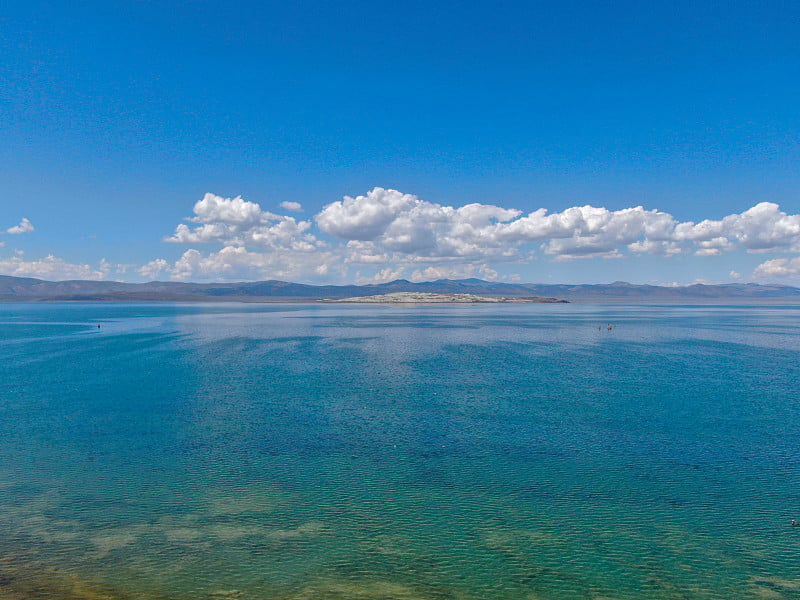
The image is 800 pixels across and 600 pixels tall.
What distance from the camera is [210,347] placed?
8550 centimetres

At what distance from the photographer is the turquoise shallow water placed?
18.0m

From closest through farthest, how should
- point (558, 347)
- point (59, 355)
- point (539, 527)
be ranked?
1. point (539, 527)
2. point (59, 355)
3. point (558, 347)

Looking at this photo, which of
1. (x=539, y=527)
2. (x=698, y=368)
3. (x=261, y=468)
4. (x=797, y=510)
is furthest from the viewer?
(x=698, y=368)

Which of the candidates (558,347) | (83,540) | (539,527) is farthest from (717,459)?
(558,347)

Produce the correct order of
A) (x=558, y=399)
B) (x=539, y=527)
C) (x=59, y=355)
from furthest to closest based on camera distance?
(x=59, y=355), (x=558, y=399), (x=539, y=527)

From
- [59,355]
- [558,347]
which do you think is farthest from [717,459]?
[59,355]

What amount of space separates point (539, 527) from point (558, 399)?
2456 centimetres

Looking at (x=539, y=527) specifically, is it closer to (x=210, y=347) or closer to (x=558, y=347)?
(x=558, y=347)

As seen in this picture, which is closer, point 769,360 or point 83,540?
point 83,540

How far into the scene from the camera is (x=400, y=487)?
2556 cm

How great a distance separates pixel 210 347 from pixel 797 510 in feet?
260

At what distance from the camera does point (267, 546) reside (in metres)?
19.9

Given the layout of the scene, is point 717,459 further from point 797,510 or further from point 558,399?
point 558,399

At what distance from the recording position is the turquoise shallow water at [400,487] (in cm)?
1805
